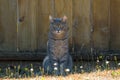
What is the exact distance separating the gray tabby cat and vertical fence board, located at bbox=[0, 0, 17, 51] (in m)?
0.96

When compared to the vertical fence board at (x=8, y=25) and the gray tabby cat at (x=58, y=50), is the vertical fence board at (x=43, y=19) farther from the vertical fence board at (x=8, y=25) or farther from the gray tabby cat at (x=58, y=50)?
the gray tabby cat at (x=58, y=50)

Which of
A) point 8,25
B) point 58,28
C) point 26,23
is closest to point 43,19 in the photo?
point 26,23

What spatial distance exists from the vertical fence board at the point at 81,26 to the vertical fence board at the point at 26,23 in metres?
0.75

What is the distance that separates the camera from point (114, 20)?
7727mm

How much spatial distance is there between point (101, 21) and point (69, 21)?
22.9 inches

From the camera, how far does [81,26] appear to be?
774 cm

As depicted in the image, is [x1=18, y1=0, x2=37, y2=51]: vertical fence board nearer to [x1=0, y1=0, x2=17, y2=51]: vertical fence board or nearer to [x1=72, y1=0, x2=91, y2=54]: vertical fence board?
[x1=0, y1=0, x2=17, y2=51]: vertical fence board

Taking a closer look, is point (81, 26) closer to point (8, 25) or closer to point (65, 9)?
point (65, 9)

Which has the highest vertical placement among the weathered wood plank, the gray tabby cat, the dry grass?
the weathered wood plank

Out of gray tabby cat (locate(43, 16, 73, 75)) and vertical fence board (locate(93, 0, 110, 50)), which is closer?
gray tabby cat (locate(43, 16, 73, 75))

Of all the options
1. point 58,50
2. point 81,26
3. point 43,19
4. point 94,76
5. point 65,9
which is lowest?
point 94,76

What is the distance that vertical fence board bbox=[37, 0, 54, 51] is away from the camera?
7723 mm

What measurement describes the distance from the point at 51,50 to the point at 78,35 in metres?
0.88

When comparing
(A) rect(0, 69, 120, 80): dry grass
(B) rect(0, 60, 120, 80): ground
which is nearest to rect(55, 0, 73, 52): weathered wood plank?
(B) rect(0, 60, 120, 80): ground
